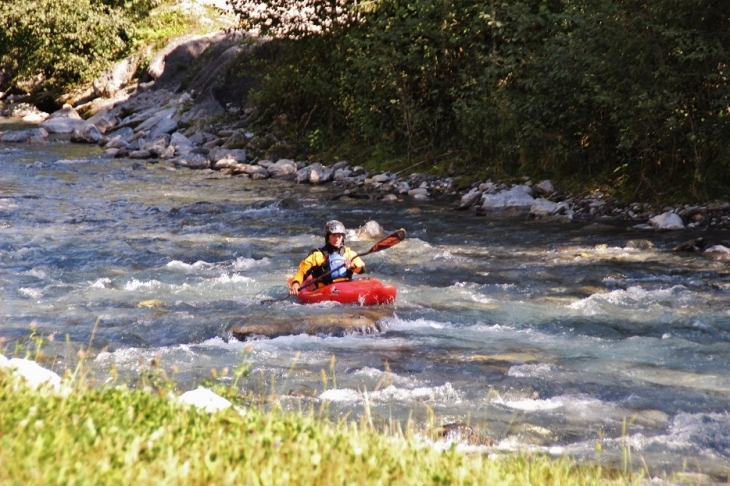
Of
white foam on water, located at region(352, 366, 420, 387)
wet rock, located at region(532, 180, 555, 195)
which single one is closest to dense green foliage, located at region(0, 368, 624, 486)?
white foam on water, located at region(352, 366, 420, 387)

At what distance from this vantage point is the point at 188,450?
332 centimetres

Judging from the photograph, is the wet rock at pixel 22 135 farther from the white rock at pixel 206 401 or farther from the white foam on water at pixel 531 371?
the white rock at pixel 206 401

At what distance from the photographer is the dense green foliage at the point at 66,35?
118 ft

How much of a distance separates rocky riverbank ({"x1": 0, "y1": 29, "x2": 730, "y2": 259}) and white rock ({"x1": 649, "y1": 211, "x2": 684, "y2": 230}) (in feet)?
0.06

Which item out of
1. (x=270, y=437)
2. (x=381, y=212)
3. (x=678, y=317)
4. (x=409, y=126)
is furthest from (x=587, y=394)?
(x=409, y=126)

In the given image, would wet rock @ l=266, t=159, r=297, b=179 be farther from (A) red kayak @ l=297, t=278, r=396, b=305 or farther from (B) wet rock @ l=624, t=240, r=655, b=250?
(A) red kayak @ l=297, t=278, r=396, b=305

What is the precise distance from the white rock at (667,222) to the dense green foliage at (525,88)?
2.85 ft

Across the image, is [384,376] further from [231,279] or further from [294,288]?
[231,279]

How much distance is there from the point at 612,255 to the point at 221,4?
92.8 feet

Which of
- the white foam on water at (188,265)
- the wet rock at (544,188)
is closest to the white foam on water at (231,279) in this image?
the white foam on water at (188,265)

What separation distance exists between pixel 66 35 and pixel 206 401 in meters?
34.4

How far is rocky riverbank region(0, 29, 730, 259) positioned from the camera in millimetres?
14828

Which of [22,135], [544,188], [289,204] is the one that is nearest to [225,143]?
[22,135]

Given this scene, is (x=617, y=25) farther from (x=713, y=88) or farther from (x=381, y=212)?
(x=381, y=212)
